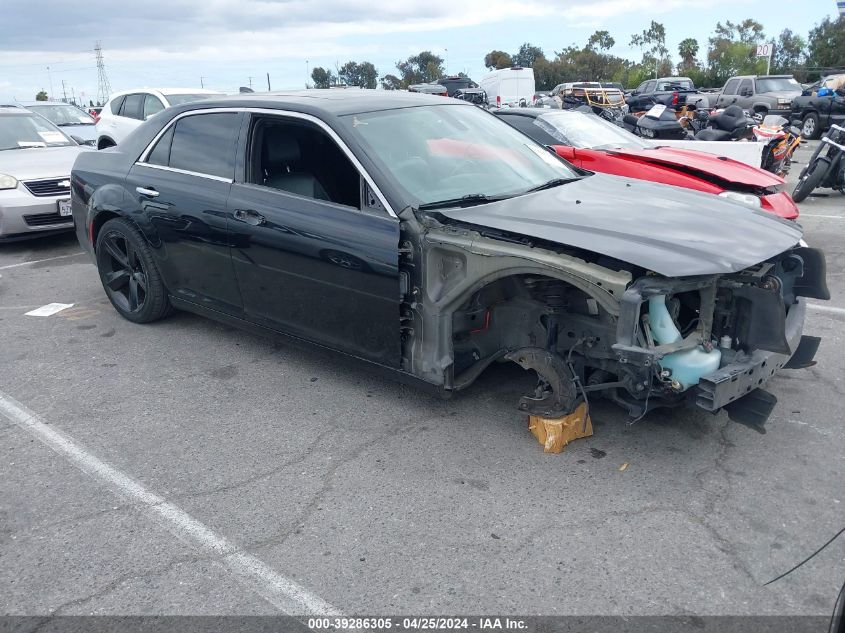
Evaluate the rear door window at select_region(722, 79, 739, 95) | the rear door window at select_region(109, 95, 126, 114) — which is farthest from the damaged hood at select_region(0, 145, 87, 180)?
the rear door window at select_region(722, 79, 739, 95)

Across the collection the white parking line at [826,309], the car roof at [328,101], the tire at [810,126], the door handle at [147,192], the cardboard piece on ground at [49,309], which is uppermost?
the car roof at [328,101]

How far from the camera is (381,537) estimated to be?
116 inches

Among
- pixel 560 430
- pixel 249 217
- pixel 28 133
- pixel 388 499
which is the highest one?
pixel 28 133

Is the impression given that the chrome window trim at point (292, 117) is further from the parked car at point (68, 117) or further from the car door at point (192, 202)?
the parked car at point (68, 117)

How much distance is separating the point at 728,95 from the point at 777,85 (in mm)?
1430

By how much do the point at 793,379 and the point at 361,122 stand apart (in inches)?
116

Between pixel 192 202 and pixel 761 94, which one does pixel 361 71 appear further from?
pixel 192 202

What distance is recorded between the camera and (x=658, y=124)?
1109 centimetres

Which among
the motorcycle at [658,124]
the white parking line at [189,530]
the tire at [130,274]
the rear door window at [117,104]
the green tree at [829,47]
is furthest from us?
the green tree at [829,47]

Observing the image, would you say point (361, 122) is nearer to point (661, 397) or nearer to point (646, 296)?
point (646, 296)

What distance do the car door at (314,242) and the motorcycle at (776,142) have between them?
747 cm

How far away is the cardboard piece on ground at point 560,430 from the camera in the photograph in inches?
140

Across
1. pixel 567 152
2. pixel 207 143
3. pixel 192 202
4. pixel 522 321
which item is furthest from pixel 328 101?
pixel 567 152

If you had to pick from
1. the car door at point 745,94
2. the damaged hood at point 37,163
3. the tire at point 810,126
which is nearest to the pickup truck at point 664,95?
the car door at point 745,94
